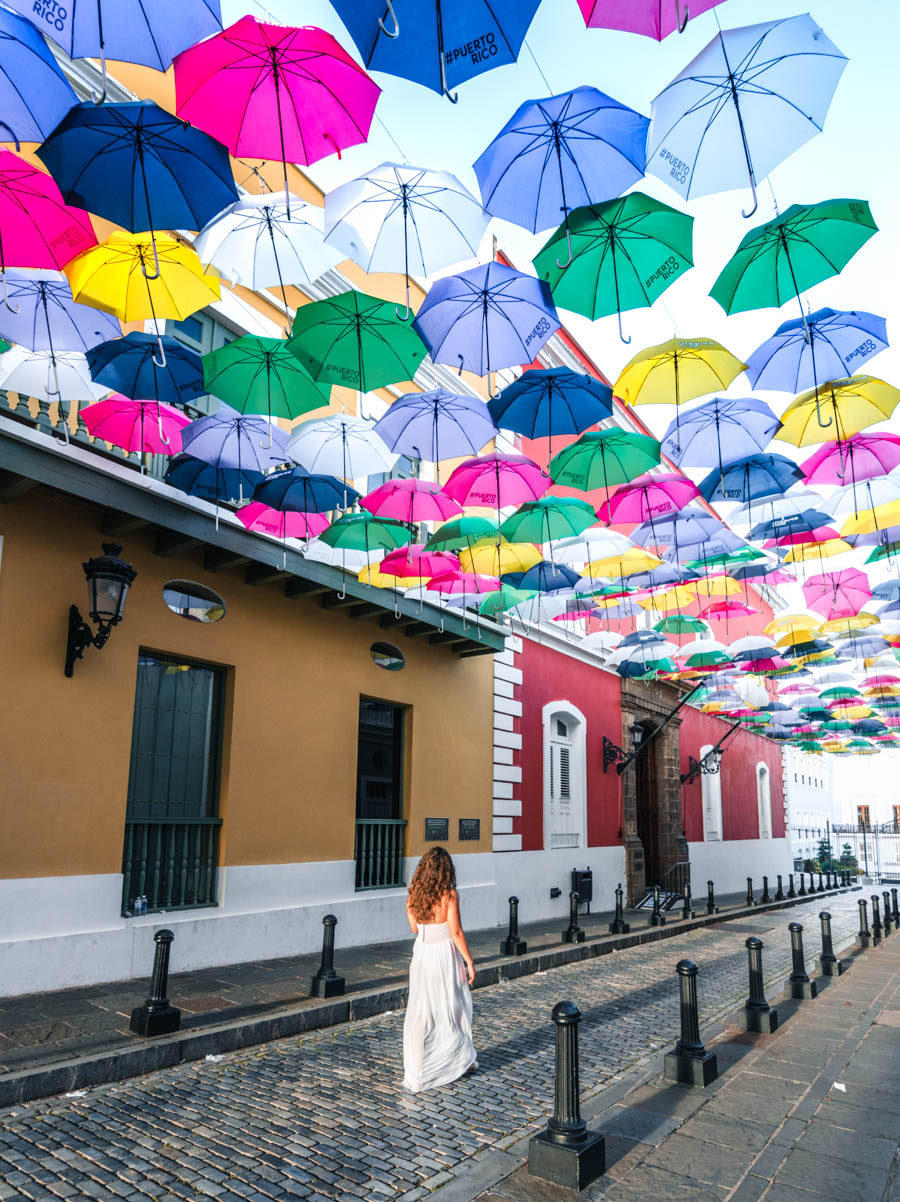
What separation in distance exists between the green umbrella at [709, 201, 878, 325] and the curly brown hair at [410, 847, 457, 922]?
15.6 feet

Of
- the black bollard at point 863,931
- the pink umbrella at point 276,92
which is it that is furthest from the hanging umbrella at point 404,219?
the black bollard at point 863,931

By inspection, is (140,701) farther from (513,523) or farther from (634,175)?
(634,175)

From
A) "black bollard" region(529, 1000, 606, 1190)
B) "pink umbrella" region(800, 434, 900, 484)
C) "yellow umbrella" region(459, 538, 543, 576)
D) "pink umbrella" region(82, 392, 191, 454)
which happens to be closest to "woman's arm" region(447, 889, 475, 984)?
"black bollard" region(529, 1000, 606, 1190)

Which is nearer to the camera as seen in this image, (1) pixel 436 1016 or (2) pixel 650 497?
(1) pixel 436 1016

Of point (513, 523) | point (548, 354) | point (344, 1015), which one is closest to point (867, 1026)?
point (344, 1015)

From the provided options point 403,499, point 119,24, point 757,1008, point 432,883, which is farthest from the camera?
point 403,499

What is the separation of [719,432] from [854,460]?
5.05 feet

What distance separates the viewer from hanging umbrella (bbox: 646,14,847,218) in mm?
4777

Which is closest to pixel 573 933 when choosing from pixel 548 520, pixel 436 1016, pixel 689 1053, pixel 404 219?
pixel 689 1053

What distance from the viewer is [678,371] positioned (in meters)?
7.23

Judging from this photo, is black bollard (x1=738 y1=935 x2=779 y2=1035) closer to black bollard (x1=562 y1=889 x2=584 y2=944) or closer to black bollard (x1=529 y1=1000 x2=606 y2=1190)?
black bollard (x1=529 y1=1000 x2=606 y2=1190)

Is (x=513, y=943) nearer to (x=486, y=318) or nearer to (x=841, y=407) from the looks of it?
(x=841, y=407)

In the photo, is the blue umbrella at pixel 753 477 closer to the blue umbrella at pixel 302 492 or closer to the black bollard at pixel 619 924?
the blue umbrella at pixel 302 492

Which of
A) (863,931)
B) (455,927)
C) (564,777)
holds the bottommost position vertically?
(863,931)
